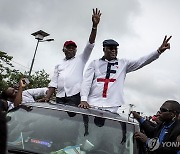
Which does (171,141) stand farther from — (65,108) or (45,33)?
(45,33)

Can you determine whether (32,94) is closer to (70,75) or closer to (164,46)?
(70,75)

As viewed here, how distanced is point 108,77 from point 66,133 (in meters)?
1.61

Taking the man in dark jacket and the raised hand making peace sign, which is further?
the raised hand making peace sign

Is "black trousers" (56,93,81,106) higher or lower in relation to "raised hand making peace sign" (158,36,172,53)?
lower

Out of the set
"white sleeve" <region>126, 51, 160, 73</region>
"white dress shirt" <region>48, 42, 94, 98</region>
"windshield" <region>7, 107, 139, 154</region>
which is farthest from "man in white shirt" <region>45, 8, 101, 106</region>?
"windshield" <region>7, 107, 139, 154</region>

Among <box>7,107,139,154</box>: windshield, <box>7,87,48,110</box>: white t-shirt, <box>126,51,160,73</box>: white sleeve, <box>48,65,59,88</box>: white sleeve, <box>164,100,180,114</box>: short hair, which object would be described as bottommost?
<box>7,107,139,154</box>: windshield

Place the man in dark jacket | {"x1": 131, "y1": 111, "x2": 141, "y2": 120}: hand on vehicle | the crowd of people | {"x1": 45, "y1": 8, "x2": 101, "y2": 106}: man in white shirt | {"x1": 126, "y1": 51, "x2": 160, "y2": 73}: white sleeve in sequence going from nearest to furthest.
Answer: the man in dark jacket < {"x1": 131, "y1": 111, "x2": 141, "y2": 120}: hand on vehicle < the crowd of people < {"x1": 126, "y1": 51, "x2": 160, "y2": 73}: white sleeve < {"x1": 45, "y1": 8, "x2": 101, "y2": 106}: man in white shirt

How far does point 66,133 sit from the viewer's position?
350cm

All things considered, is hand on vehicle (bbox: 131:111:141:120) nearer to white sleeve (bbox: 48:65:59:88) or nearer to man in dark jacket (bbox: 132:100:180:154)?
man in dark jacket (bbox: 132:100:180:154)

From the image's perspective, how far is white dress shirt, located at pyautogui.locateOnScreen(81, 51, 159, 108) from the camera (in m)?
4.88

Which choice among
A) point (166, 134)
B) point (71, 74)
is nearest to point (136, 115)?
point (166, 134)

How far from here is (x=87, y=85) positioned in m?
4.89

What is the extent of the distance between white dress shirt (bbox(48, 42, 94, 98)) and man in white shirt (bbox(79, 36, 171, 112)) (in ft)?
0.76

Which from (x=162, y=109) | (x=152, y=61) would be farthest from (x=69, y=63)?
(x=162, y=109)
